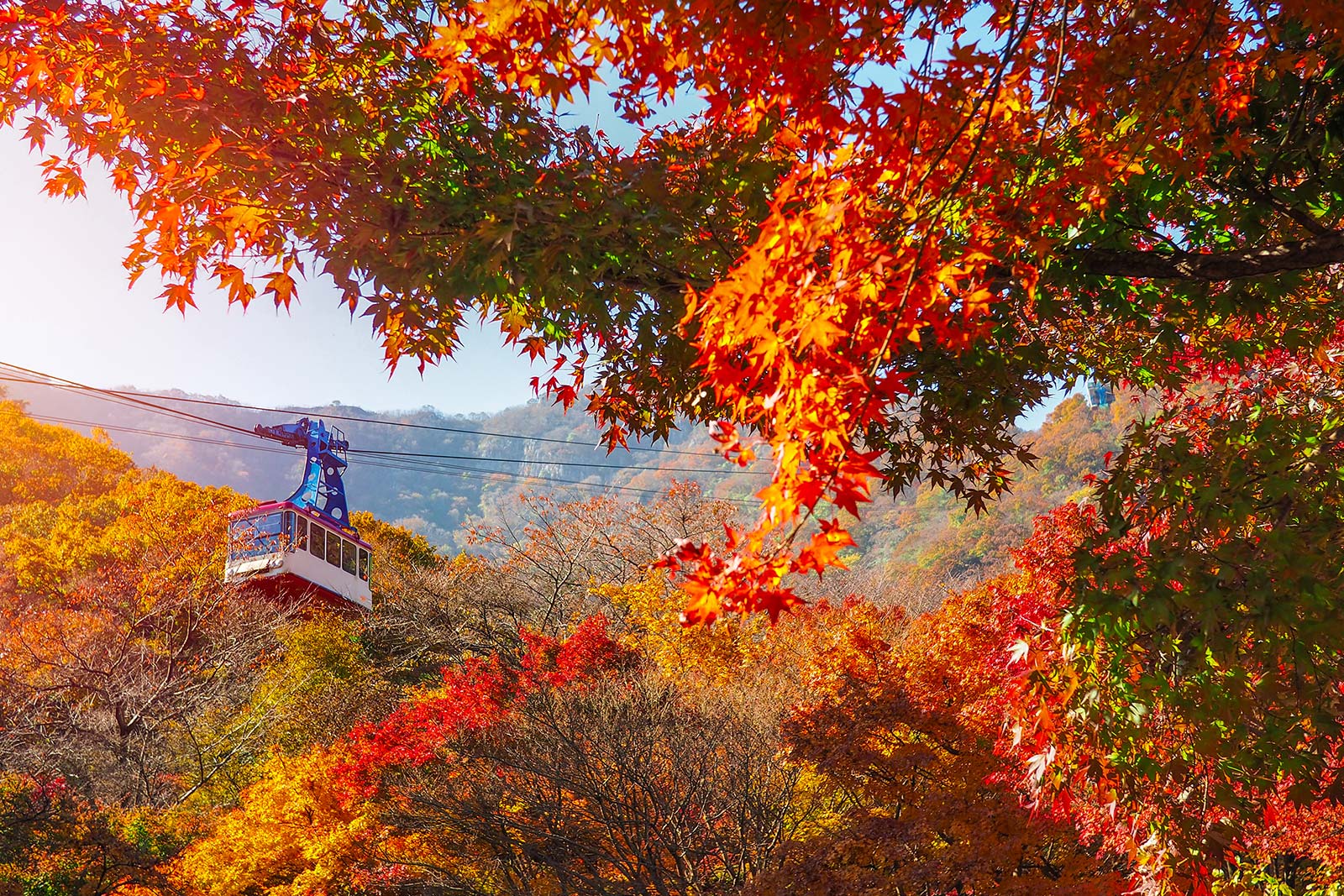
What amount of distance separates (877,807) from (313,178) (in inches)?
272

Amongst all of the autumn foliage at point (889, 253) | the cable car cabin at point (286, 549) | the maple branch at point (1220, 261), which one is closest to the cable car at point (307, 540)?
the cable car cabin at point (286, 549)

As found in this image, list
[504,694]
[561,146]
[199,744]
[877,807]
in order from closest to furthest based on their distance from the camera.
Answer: [561,146] < [877,807] < [504,694] < [199,744]

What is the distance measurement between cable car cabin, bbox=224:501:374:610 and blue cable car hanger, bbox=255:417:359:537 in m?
1.35

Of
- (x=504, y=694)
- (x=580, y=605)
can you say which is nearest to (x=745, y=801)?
(x=504, y=694)

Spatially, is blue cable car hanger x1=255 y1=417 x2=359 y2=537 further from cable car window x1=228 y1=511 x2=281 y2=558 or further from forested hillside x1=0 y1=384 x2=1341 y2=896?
forested hillside x1=0 y1=384 x2=1341 y2=896

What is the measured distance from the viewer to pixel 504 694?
8242 millimetres

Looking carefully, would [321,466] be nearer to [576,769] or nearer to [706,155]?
[576,769]

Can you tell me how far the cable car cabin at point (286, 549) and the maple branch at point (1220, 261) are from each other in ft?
55.4

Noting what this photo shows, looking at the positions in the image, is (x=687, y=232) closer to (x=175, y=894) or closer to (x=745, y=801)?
(x=745, y=801)

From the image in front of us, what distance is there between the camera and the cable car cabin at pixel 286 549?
16.5 m

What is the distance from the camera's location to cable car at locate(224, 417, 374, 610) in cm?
1656

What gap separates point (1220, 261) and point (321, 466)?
21.4 metres

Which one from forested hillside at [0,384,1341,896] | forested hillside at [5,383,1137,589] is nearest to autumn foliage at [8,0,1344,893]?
forested hillside at [5,383,1137,589]

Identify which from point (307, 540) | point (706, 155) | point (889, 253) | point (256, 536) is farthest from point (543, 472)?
point (889, 253)
